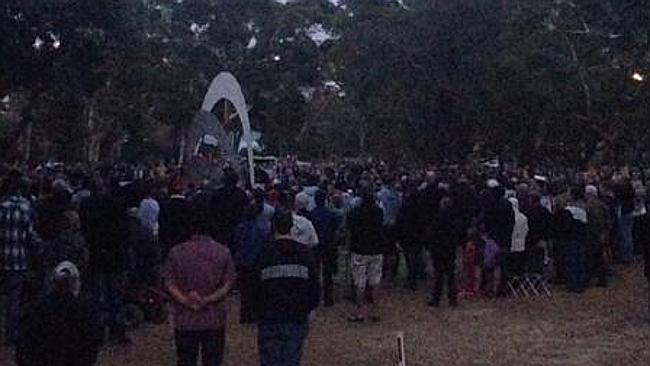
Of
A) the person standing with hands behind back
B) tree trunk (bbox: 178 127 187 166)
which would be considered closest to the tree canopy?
tree trunk (bbox: 178 127 187 166)

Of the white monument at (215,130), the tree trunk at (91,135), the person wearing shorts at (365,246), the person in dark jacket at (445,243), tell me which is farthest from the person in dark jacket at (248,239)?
the tree trunk at (91,135)

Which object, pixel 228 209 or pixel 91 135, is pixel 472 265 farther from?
pixel 91 135

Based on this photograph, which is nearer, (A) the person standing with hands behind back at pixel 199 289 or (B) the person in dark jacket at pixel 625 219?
(A) the person standing with hands behind back at pixel 199 289

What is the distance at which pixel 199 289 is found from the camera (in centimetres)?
802

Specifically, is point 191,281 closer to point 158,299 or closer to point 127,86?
point 158,299

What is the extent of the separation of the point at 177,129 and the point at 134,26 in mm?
31182

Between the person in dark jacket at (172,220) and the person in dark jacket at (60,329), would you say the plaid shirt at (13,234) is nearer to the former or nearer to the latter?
the person in dark jacket at (172,220)

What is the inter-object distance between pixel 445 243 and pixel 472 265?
1.78m

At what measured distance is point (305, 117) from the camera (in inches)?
2527

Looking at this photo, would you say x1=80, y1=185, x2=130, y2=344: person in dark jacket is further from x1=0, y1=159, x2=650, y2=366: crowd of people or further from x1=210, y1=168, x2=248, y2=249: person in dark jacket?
x1=210, y1=168, x2=248, y2=249: person in dark jacket

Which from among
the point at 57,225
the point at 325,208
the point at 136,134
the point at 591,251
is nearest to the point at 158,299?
the point at 325,208

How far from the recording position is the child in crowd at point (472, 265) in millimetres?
16406

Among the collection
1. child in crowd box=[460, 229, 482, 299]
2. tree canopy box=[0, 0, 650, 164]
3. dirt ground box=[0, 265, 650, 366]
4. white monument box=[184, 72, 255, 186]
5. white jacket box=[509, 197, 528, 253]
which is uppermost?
tree canopy box=[0, 0, 650, 164]

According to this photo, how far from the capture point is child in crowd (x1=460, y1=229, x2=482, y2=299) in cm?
1641
